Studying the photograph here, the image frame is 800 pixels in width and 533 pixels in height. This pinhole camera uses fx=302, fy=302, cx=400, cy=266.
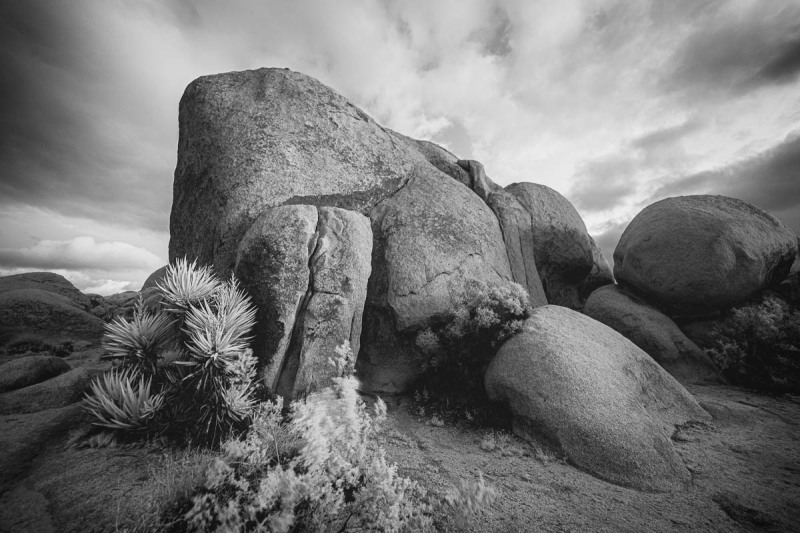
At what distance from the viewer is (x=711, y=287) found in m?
8.49

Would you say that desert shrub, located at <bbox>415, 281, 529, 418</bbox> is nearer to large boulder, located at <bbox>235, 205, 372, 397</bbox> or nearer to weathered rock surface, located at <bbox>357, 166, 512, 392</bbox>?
weathered rock surface, located at <bbox>357, 166, 512, 392</bbox>

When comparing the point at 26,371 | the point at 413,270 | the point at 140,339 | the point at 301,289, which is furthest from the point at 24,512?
the point at 413,270

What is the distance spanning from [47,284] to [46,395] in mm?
15431

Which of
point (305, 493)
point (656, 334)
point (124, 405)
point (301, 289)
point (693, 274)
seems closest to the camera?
point (305, 493)

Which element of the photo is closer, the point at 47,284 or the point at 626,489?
the point at 626,489

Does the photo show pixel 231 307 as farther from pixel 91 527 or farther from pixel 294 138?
pixel 294 138

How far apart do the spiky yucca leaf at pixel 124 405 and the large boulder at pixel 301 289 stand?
5.27 feet

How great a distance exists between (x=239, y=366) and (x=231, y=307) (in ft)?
3.38

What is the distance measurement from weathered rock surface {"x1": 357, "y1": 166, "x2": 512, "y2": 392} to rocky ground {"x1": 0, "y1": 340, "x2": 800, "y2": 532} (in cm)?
150

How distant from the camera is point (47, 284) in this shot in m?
15.3

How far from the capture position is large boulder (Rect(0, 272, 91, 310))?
14.2 m

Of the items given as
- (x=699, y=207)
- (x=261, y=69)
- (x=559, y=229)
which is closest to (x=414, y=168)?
(x=261, y=69)

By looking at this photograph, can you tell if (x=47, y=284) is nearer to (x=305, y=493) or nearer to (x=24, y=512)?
(x=24, y=512)

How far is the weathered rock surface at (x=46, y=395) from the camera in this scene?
198 inches
